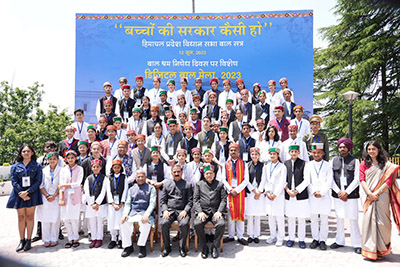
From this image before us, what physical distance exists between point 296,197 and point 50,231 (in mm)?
4747

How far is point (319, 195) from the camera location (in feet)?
18.9

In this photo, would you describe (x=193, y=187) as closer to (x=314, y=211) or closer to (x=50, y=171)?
(x=314, y=211)

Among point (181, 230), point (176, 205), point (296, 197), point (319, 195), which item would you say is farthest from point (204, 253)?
point (319, 195)

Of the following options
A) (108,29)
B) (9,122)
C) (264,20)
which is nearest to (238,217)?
(264,20)

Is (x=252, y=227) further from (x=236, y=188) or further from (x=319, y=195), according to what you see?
(x=319, y=195)

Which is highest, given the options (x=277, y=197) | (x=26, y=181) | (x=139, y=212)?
(x=26, y=181)

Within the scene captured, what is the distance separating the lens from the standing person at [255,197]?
20.2 feet

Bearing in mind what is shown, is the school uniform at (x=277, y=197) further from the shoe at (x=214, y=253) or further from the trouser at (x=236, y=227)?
the shoe at (x=214, y=253)

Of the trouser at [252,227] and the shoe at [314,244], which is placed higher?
the trouser at [252,227]

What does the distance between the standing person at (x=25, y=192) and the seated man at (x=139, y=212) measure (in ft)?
5.51

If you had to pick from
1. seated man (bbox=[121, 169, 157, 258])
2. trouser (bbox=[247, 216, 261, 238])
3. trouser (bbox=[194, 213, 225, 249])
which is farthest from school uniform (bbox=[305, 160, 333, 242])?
seated man (bbox=[121, 169, 157, 258])

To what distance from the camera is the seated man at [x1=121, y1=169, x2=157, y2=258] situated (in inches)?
215

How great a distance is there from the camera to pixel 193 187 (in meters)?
6.29

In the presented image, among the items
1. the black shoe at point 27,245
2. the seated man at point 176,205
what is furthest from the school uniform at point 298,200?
the black shoe at point 27,245
